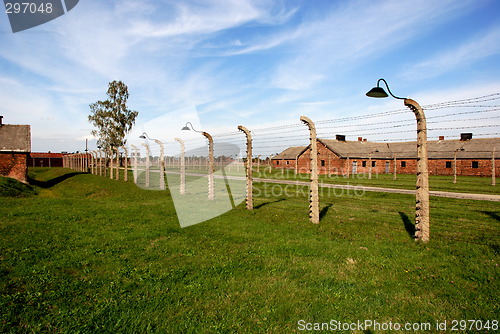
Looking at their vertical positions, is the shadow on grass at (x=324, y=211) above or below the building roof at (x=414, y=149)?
below

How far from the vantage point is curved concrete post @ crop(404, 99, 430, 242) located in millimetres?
7945

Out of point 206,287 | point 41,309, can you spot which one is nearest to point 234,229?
point 206,287

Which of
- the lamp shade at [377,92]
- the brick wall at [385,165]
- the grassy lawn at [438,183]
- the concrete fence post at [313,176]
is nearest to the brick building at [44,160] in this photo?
the brick wall at [385,165]

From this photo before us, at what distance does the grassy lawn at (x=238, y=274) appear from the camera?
4.29 metres

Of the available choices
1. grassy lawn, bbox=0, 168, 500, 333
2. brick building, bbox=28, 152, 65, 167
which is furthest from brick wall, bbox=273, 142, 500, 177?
brick building, bbox=28, 152, 65, 167

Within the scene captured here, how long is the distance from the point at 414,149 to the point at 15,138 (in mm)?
56079

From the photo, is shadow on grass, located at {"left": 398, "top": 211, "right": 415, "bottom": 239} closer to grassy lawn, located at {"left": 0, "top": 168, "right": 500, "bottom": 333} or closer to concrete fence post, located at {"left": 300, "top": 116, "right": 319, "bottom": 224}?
grassy lawn, located at {"left": 0, "top": 168, "right": 500, "bottom": 333}

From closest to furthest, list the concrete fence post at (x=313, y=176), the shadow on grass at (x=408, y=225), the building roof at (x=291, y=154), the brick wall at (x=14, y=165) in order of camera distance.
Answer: the shadow on grass at (x=408, y=225)
the concrete fence post at (x=313, y=176)
the brick wall at (x=14, y=165)
the building roof at (x=291, y=154)

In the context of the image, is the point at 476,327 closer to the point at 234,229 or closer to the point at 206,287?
the point at 206,287

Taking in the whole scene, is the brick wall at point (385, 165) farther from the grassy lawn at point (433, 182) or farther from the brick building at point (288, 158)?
the grassy lawn at point (433, 182)

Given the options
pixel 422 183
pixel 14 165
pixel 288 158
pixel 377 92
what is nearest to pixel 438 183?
pixel 422 183

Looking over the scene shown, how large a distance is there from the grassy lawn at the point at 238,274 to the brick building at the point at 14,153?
26.4 meters

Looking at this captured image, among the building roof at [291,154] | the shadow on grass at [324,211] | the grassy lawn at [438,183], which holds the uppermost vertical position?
the building roof at [291,154]

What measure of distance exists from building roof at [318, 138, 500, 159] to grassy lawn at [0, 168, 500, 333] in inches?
1371
